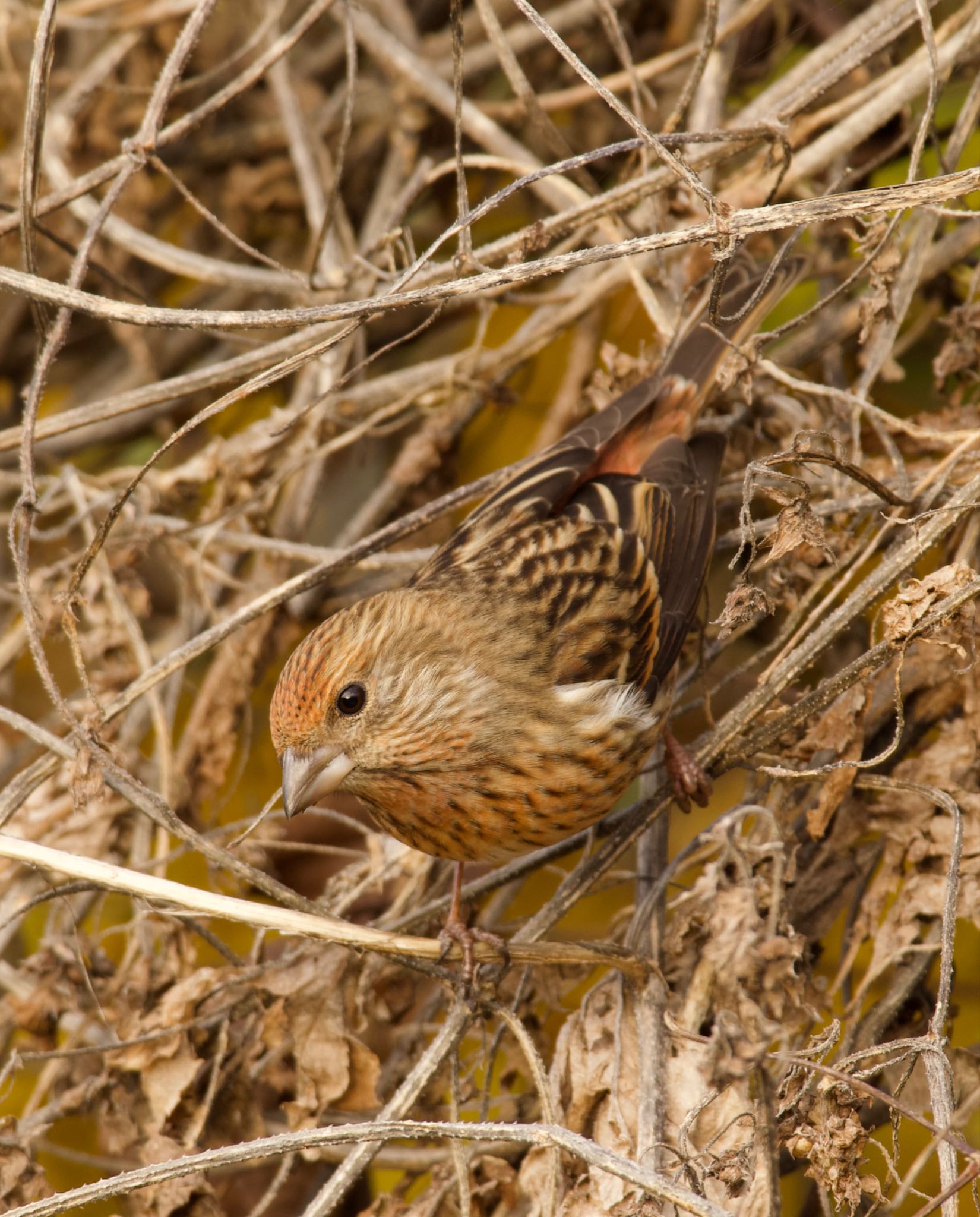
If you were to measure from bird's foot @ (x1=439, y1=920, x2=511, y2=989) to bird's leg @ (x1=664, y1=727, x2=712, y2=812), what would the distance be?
0.50 meters

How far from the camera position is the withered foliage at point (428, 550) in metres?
2.24

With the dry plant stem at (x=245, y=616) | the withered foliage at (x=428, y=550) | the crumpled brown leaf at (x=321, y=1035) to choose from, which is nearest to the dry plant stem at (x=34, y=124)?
the withered foliage at (x=428, y=550)

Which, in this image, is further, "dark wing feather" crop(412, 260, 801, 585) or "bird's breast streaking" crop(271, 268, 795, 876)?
"dark wing feather" crop(412, 260, 801, 585)

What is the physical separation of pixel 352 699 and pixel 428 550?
2.71ft

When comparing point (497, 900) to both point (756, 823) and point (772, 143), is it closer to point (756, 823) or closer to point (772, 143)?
point (756, 823)

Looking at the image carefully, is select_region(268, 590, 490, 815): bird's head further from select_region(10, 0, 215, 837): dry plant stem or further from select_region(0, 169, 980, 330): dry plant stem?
select_region(0, 169, 980, 330): dry plant stem

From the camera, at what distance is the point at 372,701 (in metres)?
2.74

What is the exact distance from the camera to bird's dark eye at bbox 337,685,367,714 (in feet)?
8.79

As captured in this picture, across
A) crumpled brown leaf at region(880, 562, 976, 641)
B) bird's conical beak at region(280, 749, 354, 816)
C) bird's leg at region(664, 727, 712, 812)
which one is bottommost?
bird's leg at region(664, 727, 712, 812)

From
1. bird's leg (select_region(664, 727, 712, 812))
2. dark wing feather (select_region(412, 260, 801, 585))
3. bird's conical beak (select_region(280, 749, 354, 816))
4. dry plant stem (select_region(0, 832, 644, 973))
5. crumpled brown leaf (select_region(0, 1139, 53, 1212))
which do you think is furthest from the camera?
dark wing feather (select_region(412, 260, 801, 585))

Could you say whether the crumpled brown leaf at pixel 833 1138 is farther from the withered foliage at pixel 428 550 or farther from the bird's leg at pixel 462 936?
the bird's leg at pixel 462 936

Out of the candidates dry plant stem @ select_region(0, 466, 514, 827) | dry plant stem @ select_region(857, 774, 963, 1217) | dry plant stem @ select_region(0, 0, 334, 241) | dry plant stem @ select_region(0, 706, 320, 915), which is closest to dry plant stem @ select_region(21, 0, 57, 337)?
dry plant stem @ select_region(0, 0, 334, 241)

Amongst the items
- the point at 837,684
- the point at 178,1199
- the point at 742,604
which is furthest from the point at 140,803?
the point at 837,684

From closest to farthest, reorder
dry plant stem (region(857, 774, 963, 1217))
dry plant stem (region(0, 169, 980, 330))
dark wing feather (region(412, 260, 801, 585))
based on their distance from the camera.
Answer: dry plant stem (region(857, 774, 963, 1217)), dry plant stem (region(0, 169, 980, 330)), dark wing feather (region(412, 260, 801, 585))
